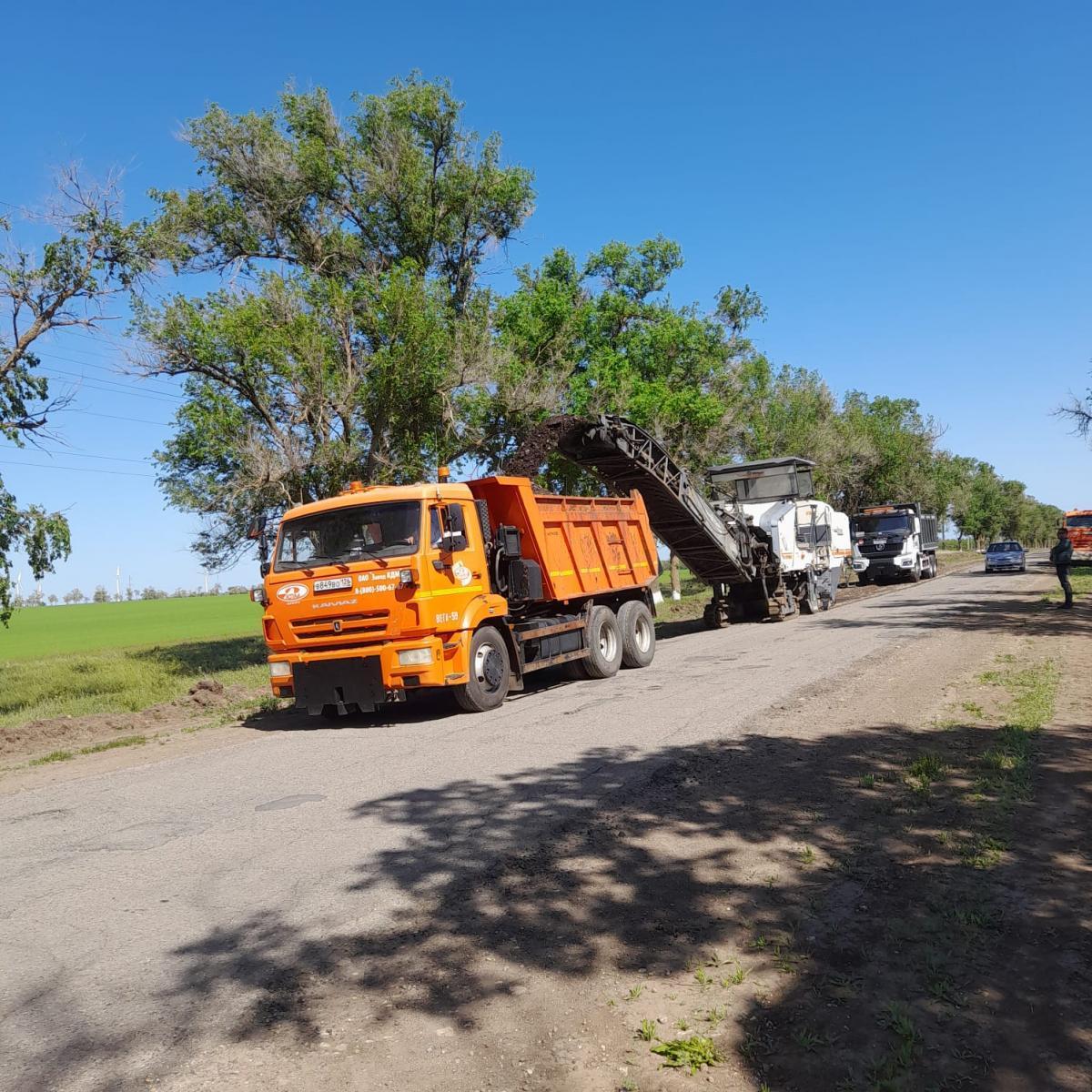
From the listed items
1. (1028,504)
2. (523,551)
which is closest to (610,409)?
(523,551)

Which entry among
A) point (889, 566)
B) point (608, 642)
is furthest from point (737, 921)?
point (889, 566)

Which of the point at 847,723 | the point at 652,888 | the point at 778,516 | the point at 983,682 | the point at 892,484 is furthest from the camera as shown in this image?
the point at 892,484

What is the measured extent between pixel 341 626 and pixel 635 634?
611 cm

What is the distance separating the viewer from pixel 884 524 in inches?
1464

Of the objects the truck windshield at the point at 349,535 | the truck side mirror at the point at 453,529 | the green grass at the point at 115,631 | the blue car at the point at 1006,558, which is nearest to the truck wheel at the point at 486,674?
the truck side mirror at the point at 453,529

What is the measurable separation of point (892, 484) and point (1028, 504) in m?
79.7

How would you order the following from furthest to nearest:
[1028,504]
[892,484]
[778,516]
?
[1028,504]
[892,484]
[778,516]

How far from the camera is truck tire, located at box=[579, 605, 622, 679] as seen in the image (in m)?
13.8

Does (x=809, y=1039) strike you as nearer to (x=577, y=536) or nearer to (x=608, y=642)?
(x=577, y=536)

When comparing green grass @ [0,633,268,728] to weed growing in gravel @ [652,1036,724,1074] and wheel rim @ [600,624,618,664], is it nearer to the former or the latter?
wheel rim @ [600,624,618,664]

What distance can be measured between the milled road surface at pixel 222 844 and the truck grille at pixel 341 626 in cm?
117

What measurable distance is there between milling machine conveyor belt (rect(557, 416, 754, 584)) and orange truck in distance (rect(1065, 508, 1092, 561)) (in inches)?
1065

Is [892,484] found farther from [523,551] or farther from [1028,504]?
[1028,504]

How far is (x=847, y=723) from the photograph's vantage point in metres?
8.86
